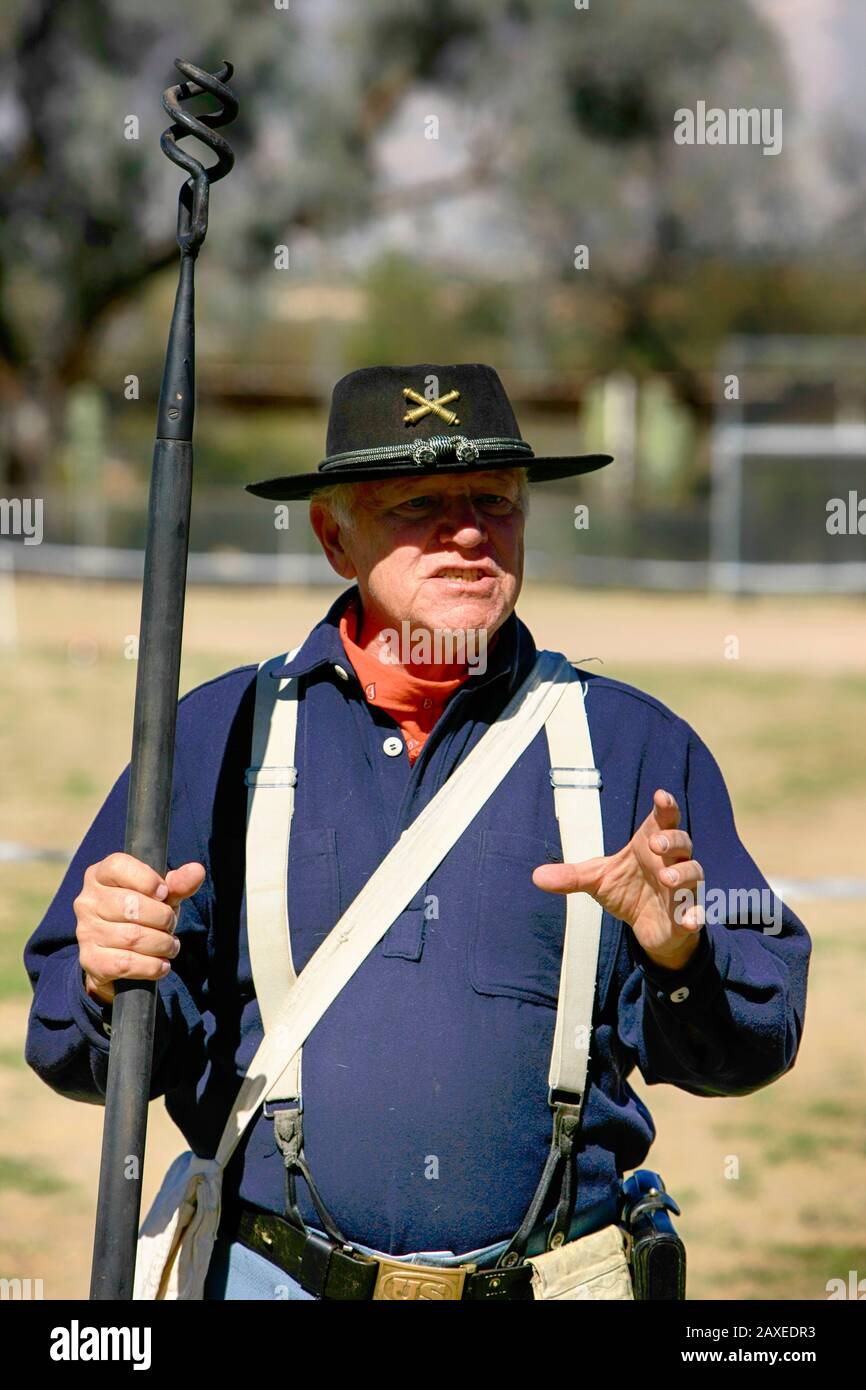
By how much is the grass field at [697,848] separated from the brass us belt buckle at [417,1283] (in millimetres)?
1041

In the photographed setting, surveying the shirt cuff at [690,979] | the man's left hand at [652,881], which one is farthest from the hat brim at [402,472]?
the shirt cuff at [690,979]

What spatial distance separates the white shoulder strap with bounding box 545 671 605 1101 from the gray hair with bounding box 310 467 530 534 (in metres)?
0.47

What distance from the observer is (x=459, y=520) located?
277 cm

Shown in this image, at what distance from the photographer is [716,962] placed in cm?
248

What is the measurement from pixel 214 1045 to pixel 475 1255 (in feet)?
1.66

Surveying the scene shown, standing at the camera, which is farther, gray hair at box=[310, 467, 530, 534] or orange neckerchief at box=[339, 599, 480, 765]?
gray hair at box=[310, 467, 530, 534]

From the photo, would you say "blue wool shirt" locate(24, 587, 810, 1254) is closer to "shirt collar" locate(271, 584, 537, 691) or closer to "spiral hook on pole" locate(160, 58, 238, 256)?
"shirt collar" locate(271, 584, 537, 691)

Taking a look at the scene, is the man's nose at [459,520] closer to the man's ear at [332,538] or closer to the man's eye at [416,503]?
the man's eye at [416,503]

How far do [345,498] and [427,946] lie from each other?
79 centimetres

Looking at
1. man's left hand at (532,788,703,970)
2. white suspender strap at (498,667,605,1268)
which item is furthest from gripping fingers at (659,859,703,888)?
→ white suspender strap at (498,667,605,1268)

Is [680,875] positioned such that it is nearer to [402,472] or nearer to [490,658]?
[490,658]

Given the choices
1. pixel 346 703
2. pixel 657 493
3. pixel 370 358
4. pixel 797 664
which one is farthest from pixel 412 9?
pixel 346 703

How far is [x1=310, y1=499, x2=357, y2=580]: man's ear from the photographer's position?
2.97m

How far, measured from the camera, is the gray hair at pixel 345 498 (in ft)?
9.42
